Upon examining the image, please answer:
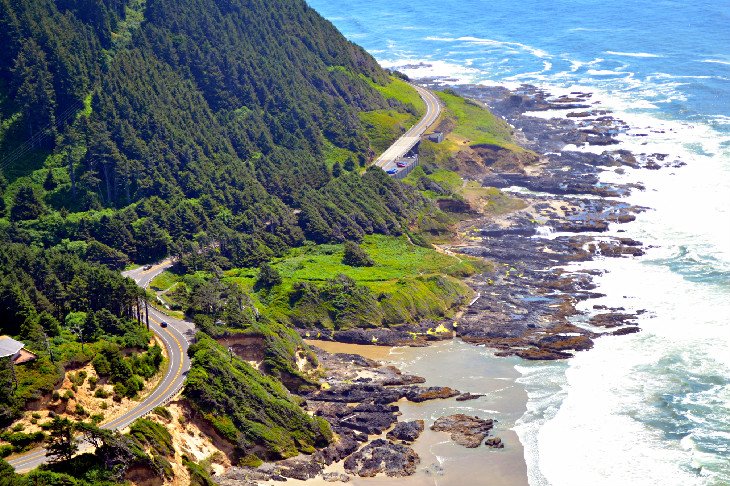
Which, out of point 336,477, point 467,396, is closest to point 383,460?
point 336,477

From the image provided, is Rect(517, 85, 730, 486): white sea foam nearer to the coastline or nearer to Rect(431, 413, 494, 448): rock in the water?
the coastline

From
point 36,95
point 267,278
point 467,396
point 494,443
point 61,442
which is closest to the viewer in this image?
point 61,442

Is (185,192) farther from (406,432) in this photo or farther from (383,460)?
(383,460)

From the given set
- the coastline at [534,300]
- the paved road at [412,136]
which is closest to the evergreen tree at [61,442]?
the coastline at [534,300]

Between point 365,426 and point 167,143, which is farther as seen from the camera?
point 167,143

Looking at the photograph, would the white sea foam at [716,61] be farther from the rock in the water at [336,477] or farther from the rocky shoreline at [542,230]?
the rock in the water at [336,477]

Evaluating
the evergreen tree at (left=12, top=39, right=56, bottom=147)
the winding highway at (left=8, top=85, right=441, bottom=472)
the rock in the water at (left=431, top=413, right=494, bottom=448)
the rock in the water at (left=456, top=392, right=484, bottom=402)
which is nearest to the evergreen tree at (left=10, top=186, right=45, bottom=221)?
the evergreen tree at (left=12, top=39, right=56, bottom=147)
